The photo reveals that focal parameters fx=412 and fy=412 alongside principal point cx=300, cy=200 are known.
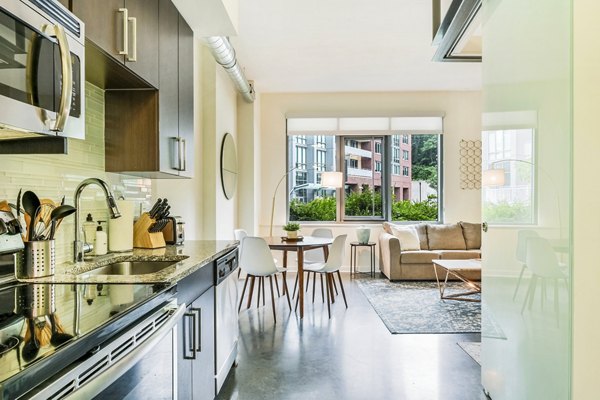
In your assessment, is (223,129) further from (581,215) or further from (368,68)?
(581,215)

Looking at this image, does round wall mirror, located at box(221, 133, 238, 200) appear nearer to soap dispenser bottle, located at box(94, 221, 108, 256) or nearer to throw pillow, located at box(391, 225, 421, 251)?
throw pillow, located at box(391, 225, 421, 251)

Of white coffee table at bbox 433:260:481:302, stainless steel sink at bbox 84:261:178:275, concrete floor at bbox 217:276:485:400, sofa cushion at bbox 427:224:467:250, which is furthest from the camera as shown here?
sofa cushion at bbox 427:224:467:250

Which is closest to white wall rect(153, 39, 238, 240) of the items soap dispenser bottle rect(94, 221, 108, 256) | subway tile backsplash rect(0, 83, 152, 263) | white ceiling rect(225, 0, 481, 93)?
white ceiling rect(225, 0, 481, 93)

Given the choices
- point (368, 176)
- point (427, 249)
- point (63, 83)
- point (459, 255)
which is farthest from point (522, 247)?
point (368, 176)

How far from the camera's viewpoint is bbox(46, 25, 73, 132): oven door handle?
1.27m

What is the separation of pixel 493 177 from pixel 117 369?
2097mm

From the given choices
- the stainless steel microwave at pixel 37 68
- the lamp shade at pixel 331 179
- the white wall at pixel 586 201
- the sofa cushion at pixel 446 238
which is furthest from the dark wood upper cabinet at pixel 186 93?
the sofa cushion at pixel 446 238

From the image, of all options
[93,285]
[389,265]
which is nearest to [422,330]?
[389,265]

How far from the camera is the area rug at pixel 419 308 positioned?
3.78m

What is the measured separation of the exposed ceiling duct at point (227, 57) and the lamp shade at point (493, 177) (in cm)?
254

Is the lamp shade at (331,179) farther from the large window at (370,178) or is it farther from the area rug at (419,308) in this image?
the area rug at (419,308)

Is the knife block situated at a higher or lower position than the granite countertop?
higher

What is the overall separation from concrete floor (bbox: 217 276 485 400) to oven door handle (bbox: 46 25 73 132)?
1873 mm

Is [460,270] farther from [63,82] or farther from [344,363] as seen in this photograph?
[63,82]
